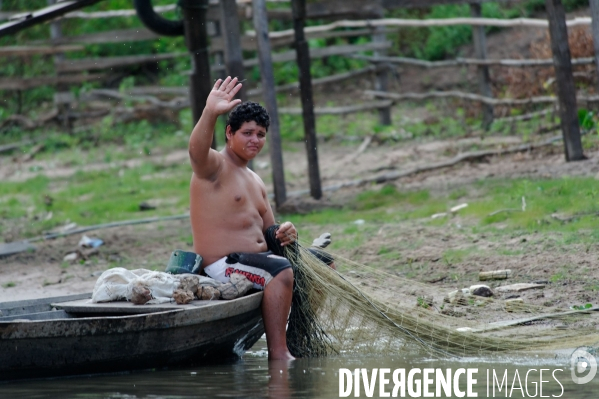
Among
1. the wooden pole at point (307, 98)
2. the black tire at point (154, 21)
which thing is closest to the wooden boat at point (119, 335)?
the black tire at point (154, 21)

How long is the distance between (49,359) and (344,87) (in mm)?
13838

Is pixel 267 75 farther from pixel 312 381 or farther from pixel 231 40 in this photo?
pixel 312 381

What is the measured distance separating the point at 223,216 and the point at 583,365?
2263 millimetres

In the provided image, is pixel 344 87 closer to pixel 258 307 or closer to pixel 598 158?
pixel 598 158

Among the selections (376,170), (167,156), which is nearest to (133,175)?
(167,156)

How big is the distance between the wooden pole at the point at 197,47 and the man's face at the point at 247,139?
3969 mm

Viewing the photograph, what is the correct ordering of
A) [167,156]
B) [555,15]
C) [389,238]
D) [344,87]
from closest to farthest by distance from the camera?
[389,238]
[555,15]
[167,156]
[344,87]

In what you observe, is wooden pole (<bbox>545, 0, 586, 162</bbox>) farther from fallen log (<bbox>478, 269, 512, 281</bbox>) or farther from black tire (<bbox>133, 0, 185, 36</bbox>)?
black tire (<bbox>133, 0, 185, 36</bbox>)

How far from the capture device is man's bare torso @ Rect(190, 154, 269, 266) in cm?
551

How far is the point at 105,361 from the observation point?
196 inches

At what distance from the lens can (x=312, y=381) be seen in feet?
15.9

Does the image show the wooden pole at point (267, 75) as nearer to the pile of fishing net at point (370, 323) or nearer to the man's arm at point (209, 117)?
the pile of fishing net at point (370, 323)

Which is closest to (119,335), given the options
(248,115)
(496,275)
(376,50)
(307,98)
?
(248,115)

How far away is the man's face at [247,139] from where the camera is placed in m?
5.59
